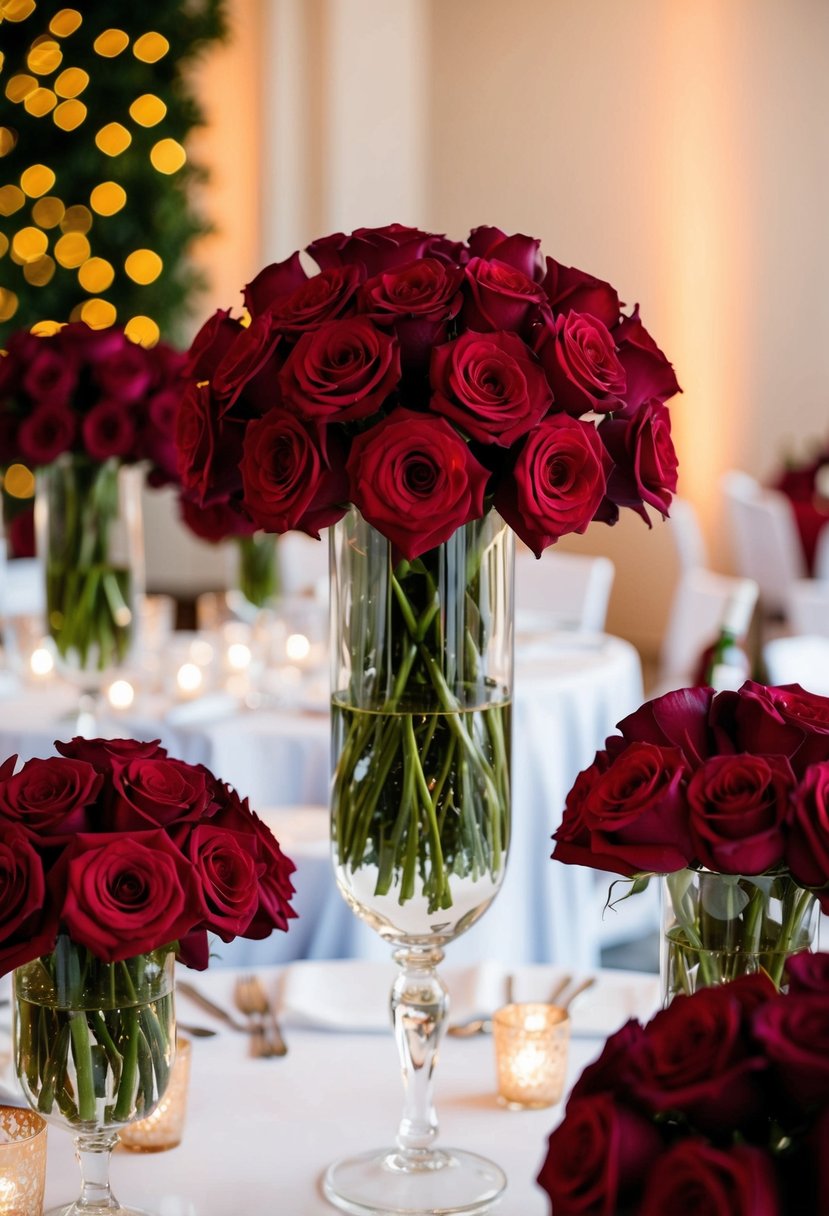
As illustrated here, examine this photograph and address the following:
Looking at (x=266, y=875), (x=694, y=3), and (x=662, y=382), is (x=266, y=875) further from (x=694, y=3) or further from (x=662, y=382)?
(x=694, y=3)

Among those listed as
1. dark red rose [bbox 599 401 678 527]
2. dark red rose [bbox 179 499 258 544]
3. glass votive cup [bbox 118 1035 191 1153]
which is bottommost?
glass votive cup [bbox 118 1035 191 1153]

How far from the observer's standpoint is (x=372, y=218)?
7.30 m

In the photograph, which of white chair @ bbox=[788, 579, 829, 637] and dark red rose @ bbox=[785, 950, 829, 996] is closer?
dark red rose @ bbox=[785, 950, 829, 996]

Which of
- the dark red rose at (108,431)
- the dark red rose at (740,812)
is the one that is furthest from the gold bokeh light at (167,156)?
the dark red rose at (740,812)

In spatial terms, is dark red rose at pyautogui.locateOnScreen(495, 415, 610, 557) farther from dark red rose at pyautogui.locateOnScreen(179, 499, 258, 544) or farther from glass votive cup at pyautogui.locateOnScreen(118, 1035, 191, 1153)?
dark red rose at pyautogui.locateOnScreen(179, 499, 258, 544)

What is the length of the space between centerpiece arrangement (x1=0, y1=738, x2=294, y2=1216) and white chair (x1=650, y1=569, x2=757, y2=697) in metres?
3.06

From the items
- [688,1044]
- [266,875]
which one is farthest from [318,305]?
[688,1044]

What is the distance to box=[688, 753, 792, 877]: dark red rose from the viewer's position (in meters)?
A: 0.93

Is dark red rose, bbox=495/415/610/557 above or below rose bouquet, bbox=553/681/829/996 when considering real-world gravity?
above

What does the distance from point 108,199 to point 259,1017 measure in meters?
6.12

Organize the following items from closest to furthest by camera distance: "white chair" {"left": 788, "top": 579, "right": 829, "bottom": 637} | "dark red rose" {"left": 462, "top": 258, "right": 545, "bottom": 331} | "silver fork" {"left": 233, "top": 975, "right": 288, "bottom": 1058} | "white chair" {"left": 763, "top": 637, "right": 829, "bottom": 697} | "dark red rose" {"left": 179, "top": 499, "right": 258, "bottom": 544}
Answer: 1. "dark red rose" {"left": 462, "top": 258, "right": 545, "bottom": 331}
2. "silver fork" {"left": 233, "top": 975, "right": 288, "bottom": 1058}
3. "dark red rose" {"left": 179, "top": 499, "right": 258, "bottom": 544}
4. "white chair" {"left": 763, "top": 637, "right": 829, "bottom": 697}
5. "white chair" {"left": 788, "top": 579, "right": 829, "bottom": 637}

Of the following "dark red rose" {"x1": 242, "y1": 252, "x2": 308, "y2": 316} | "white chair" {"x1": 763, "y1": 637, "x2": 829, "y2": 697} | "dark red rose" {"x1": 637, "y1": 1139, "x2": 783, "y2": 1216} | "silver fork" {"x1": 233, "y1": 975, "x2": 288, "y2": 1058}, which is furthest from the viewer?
"white chair" {"x1": 763, "y1": 637, "x2": 829, "y2": 697}

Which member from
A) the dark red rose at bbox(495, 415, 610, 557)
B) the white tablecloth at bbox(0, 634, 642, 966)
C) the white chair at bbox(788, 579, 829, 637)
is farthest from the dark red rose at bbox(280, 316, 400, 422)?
the white chair at bbox(788, 579, 829, 637)

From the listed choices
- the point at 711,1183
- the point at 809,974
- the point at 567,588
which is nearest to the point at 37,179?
the point at 567,588
